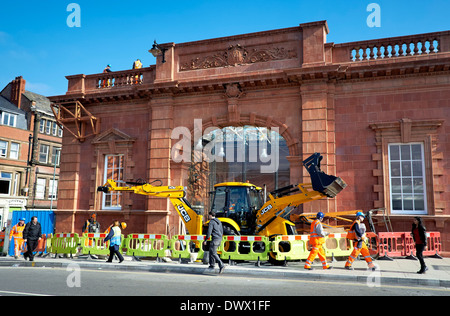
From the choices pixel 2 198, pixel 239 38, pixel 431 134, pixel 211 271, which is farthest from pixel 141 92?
pixel 2 198

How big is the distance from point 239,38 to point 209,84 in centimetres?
259

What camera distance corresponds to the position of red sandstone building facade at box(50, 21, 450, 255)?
1495 centimetres

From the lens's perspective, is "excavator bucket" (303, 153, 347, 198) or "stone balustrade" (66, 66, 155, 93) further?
"stone balustrade" (66, 66, 155, 93)

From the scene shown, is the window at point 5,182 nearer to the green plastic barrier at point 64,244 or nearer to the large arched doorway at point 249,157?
the large arched doorway at point 249,157

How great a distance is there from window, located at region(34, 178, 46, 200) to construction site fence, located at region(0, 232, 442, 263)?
26533 mm

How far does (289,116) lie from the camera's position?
1666 cm

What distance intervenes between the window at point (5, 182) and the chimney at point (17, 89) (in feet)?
27.1

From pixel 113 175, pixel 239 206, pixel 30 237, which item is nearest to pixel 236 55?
pixel 239 206

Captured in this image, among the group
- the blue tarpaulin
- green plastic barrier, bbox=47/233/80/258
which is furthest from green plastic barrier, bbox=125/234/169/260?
the blue tarpaulin

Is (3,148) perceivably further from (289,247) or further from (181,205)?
(289,247)

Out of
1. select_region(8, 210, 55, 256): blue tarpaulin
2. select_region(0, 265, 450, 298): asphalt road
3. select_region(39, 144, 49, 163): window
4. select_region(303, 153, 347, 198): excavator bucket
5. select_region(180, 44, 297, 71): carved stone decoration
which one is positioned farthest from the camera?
select_region(39, 144, 49, 163): window

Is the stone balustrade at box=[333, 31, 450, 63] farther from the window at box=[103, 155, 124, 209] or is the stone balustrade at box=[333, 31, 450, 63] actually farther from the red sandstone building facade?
Answer: the window at box=[103, 155, 124, 209]

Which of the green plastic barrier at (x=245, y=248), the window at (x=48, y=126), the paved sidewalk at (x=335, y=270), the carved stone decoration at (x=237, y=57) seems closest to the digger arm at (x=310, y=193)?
the green plastic barrier at (x=245, y=248)

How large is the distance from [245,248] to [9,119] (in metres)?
34.4
